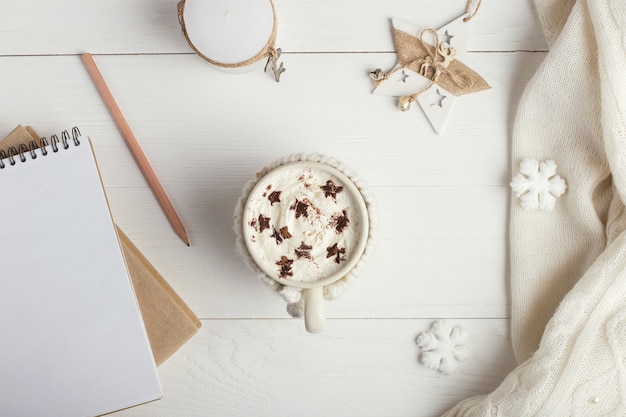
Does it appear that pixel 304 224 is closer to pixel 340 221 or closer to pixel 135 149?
pixel 340 221

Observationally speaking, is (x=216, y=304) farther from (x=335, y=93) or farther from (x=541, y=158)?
(x=541, y=158)

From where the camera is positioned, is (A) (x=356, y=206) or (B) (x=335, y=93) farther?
(B) (x=335, y=93)

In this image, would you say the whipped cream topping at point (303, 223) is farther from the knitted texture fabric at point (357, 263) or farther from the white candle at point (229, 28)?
the white candle at point (229, 28)

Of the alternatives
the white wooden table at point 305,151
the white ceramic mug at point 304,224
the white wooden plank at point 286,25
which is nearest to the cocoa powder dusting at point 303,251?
the white ceramic mug at point 304,224

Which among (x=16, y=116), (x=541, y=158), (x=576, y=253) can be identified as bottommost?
(x=576, y=253)

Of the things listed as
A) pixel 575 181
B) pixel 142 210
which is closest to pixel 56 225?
pixel 142 210
